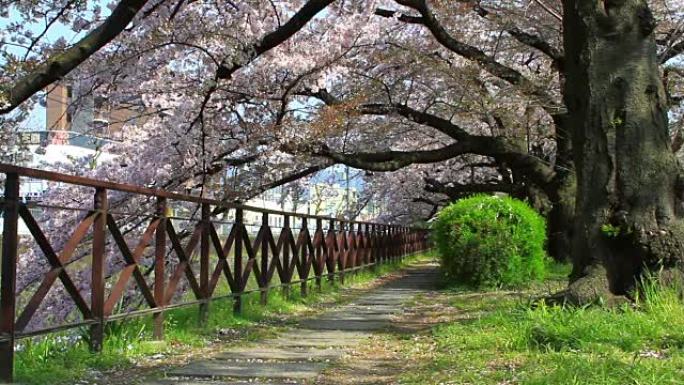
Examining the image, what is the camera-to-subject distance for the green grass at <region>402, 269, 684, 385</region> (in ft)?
14.6

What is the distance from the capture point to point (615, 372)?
14.5 ft

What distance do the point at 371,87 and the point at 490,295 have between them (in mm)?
5697

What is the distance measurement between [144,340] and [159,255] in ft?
2.62

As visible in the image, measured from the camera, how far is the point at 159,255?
6758 millimetres

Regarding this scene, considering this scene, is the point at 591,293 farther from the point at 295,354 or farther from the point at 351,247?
the point at 351,247

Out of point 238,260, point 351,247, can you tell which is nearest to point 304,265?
point 238,260

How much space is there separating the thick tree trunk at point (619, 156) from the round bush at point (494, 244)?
494cm

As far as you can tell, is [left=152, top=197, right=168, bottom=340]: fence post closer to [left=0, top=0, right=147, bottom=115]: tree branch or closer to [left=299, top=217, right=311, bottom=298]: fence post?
[left=0, top=0, right=147, bottom=115]: tree branch

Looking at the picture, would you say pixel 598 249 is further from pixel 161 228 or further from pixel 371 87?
pixel 371 87

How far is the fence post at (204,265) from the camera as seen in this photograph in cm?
767

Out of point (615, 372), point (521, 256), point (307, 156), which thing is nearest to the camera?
point (615, 372)

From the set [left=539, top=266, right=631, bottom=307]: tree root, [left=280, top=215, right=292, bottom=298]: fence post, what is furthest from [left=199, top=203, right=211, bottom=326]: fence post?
[left=539, top=266, right=631, bottom=307]: tree root

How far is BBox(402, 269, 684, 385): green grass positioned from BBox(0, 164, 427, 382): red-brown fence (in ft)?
8.03

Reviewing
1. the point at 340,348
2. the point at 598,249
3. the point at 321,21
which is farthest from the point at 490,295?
the point at 321,21
